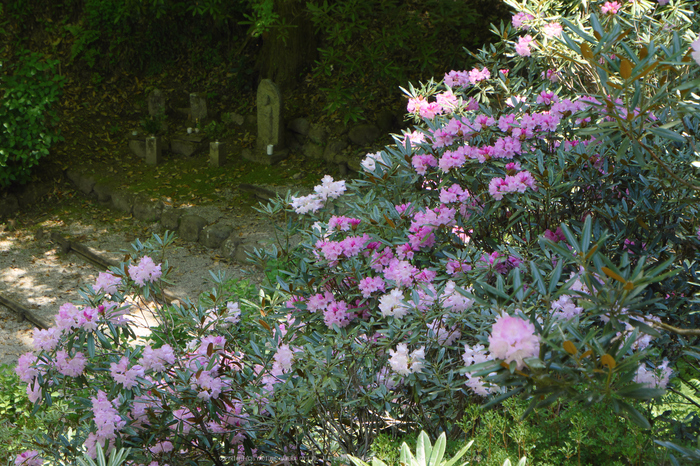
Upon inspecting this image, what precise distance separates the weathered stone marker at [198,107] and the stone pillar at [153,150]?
0.91 m

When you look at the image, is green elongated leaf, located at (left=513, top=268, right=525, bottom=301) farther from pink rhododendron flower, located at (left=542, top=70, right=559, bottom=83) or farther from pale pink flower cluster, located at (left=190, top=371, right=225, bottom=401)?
pink rhododendron flower, located at (left=542, top=70, right=559, bottom=83)

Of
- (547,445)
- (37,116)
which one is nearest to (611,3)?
(547,445)

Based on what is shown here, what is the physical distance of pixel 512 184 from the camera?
6.95ft

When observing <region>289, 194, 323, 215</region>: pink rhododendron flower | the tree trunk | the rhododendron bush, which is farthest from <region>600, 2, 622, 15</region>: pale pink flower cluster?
the tree trunk

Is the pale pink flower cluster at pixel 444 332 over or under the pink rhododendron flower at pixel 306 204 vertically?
under

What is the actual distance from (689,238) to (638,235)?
0.56ft

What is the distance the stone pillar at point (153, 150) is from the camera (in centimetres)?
838

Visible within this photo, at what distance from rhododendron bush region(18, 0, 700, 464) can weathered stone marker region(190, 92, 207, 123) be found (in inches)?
277

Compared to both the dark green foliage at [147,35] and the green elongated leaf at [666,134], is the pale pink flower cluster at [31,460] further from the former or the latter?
the dark green foliage at [147,35]

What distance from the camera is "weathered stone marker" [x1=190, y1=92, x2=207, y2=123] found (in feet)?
29.9

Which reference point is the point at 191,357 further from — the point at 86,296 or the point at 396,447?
the point at 396,447

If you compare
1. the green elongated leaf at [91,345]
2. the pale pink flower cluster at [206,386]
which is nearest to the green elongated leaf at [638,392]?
the pale pink flower cluster at [206,386]

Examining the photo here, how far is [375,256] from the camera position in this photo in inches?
87.6

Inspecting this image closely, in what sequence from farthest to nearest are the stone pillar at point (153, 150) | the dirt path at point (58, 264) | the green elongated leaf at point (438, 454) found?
the stone pillar at point (153, 150), the dirt path at point (58, 264), the green elongated leaf at point (438, 454)
